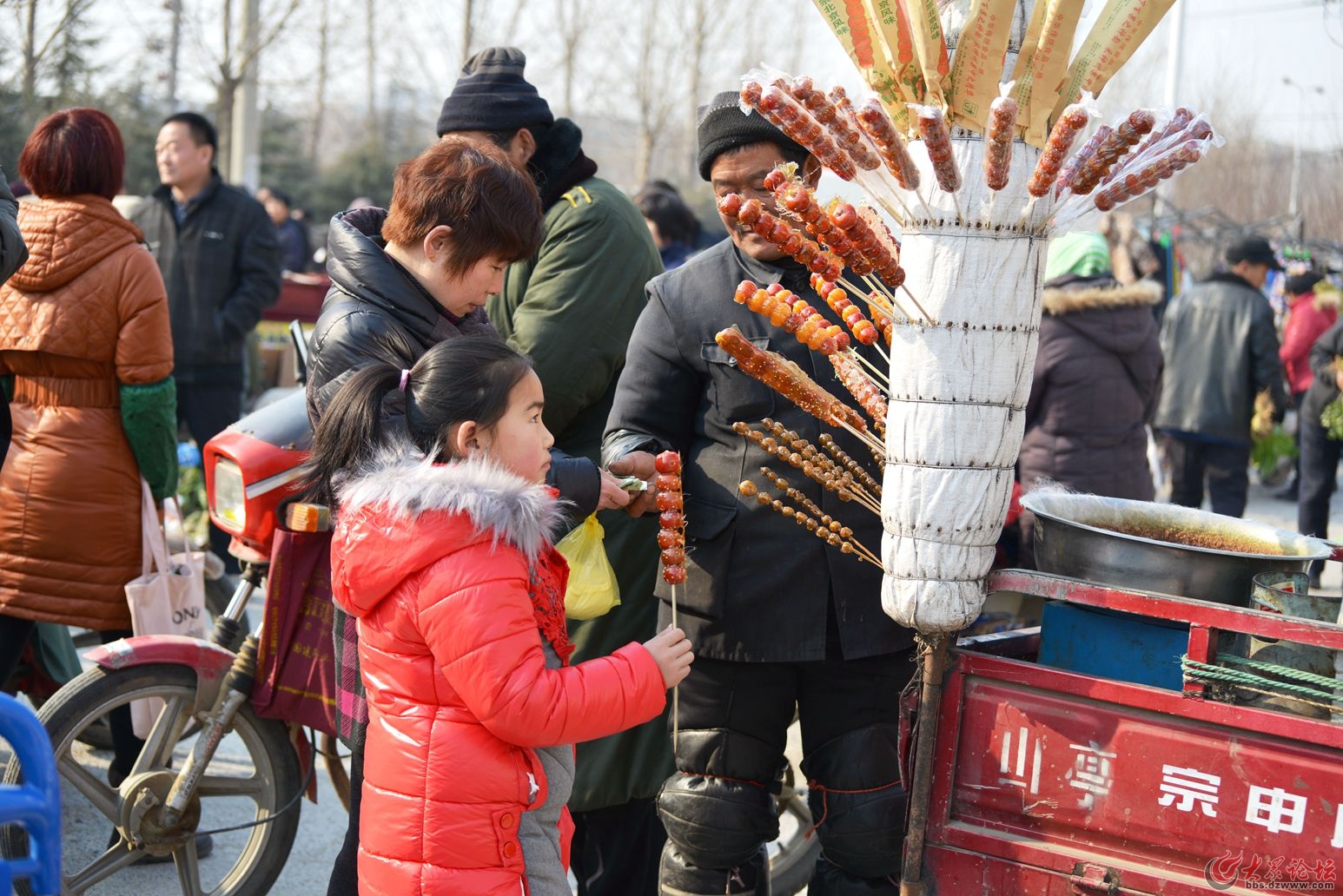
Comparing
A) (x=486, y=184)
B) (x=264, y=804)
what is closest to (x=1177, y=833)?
(x=486, y=184)

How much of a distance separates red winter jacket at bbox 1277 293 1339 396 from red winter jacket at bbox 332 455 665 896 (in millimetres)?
10160

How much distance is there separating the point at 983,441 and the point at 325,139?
59.7 metres

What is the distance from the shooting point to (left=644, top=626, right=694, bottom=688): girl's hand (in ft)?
7.22

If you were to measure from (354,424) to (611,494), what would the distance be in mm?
536

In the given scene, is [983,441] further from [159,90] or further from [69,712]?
[159,90]

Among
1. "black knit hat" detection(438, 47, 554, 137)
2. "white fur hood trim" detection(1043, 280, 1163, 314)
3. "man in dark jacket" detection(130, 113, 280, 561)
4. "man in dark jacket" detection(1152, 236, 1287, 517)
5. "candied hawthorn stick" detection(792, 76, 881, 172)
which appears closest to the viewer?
"candied hawthorn stick" detection(792, 76, 881, 172)

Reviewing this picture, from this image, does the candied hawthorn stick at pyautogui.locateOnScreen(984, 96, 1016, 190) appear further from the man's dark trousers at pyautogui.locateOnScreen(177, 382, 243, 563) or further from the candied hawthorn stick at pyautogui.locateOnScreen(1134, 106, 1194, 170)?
the man's dark trousers at pyautogui.locateOnScreen(177, 382, 243, 563)

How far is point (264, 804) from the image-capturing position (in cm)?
337

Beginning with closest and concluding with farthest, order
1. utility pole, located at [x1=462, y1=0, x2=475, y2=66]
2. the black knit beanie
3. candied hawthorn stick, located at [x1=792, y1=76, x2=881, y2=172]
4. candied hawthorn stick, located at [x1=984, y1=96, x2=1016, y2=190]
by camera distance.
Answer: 1. candied hawthorn stick, located at [x1=984, y1=96, x2=1016, y2=190]
2. candied hawthorn stick, located at [x1=792, y1=76, x2=881, y2=172]
3. the black knit beanie
4. utility pole, located at [x1=462, y1=0, x2=475, y2=66]

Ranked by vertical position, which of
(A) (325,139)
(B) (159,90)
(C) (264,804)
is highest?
(A) (325,139)

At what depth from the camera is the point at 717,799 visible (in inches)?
108

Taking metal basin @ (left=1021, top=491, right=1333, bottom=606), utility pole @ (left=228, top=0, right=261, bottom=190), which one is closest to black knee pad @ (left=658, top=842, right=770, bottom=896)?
metal basin @ (left=1021, top=491, right=1333, bottom=606)

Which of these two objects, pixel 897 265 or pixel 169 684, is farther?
pixel 169 684

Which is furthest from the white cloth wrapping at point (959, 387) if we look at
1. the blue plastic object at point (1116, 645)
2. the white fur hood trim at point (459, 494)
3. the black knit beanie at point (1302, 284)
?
the black knit beanie at point (1302, 284)
